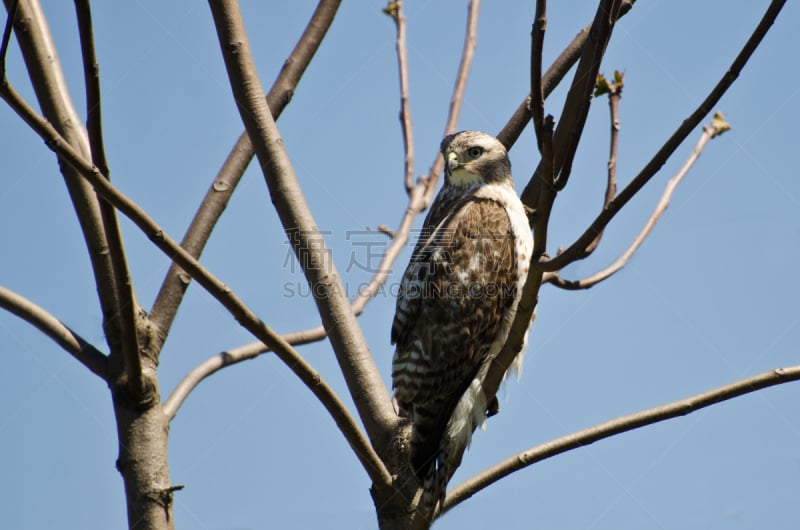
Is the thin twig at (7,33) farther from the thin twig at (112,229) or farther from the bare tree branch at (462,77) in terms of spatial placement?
the bare tree branch at (462,77)

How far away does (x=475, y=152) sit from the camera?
543 centimetres

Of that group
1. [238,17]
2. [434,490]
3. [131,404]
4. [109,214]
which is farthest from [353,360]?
[238,17]

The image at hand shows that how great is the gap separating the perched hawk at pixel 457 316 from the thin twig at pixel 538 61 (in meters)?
1.96

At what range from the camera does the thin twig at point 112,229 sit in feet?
9.25

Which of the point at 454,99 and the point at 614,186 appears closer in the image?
the point at 614,186

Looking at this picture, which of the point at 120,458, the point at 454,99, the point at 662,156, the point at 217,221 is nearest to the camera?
the point at 662,156

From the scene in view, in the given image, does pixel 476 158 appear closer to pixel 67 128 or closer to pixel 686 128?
pixel 67 128

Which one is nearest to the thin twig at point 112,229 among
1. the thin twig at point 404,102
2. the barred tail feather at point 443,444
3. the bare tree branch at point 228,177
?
the bare tree branch at point 228,177

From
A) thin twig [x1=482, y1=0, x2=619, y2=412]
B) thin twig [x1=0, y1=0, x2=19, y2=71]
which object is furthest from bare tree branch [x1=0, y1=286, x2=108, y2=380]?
thin twig [x1=482, y1=0, x2=619, y2=412]

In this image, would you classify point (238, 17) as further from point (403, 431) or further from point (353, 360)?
point (403, 431)

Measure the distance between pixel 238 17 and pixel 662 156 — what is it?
2184 millimetres

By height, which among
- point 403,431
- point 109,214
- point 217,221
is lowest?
point 403,431

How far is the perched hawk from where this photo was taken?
452 cm

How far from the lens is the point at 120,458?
145 inches
